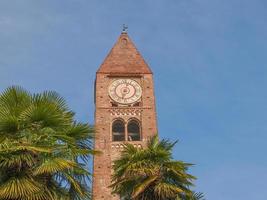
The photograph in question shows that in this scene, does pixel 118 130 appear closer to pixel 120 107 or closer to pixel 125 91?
pixel 120 107

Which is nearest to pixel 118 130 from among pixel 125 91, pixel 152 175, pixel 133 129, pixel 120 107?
pixel 133 129

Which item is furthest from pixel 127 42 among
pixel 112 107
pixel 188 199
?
pixel 188 199

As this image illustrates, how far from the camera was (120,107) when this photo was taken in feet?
127

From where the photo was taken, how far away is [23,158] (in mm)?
11344

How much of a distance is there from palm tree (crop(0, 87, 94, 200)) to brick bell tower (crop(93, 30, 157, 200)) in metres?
22.5

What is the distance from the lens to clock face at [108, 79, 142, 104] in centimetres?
3922

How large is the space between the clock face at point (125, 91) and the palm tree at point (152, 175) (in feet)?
81.8

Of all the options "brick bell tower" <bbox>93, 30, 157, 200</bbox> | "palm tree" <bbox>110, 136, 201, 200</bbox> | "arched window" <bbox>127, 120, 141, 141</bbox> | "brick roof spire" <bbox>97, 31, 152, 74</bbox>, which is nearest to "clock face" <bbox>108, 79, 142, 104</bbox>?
"brick bell tower" <bbox>93, 30, 157, 200</bbox>

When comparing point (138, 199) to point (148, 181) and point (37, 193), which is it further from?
point (37, 193)

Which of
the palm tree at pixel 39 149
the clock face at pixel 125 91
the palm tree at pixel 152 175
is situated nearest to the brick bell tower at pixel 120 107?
the clock face at pixel 125 91

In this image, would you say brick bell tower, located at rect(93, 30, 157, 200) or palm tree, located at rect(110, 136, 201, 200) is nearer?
palm tree, located at rect(110, 136, 201, 200)

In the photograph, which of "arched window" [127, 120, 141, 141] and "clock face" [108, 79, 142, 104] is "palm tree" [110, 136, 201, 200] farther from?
"clock face" [108, 79, 142, 104]

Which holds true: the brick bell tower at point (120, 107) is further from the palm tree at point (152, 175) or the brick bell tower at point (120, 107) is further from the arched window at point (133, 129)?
the palm tree at point (152, 175)

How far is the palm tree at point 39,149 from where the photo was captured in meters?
11.1
